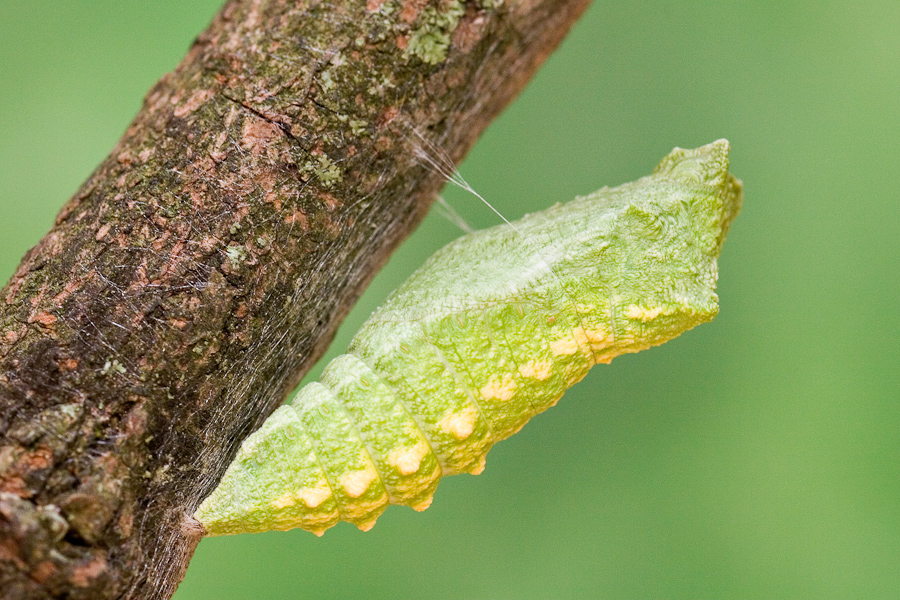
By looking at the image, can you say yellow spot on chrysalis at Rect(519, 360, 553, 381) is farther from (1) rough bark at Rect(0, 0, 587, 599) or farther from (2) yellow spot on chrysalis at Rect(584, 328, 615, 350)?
(1) rough bark at Rect(0, 0, 587, 599)

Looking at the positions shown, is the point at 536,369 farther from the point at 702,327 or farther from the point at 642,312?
the point at 702,327

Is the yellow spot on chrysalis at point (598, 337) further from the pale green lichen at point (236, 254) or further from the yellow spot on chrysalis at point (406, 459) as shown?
the pale green lichen at point (236, 254)

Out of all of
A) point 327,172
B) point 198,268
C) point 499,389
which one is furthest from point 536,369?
point 198,268

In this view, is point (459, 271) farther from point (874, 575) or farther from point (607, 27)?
point (874, 575)

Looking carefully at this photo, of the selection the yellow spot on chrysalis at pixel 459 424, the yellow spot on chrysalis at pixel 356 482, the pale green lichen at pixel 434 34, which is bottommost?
the yellow spot on chrysalis at pixel 356 482

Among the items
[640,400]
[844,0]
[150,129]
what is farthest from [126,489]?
→ [844,0]

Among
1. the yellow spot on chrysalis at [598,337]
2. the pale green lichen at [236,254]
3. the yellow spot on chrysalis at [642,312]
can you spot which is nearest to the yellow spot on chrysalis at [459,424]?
the yellow spot on chrysalis at [598,337]

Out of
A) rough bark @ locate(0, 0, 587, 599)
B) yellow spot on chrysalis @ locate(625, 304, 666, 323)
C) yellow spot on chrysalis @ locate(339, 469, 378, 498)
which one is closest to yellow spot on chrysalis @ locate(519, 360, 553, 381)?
yellow spot on chrysalis @ locate(625, 304, 666, 323)
